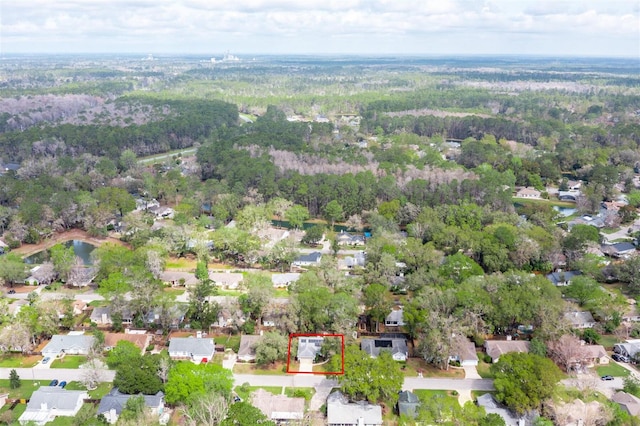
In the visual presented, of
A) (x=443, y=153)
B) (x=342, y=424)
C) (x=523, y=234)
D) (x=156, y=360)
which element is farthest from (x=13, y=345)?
(x=443, y=153)

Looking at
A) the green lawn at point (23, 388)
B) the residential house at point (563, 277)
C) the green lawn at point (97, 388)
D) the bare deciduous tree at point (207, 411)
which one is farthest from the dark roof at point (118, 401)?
the residential house at point (563, 277)

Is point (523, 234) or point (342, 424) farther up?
point (523, 234)

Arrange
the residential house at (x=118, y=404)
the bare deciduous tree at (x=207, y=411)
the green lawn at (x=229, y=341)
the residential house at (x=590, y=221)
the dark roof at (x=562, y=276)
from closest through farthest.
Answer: the bare deciduous tree at (x=207, y=411) → the residential house at (x=118, y=404) → the green lawn at (x=229, y=341) → the dark roof at (x=562, y=276) → the residential house at (x=590, y=221)

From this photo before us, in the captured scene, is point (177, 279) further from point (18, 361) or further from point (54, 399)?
point (54, 399)

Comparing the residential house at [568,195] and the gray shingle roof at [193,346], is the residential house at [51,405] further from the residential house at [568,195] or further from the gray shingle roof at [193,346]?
the residential house at [568,195]

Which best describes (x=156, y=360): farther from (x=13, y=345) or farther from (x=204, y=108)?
(x=204, y=108)

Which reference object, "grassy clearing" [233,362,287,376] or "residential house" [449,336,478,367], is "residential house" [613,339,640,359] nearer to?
"residential house" [449,336,478,367]

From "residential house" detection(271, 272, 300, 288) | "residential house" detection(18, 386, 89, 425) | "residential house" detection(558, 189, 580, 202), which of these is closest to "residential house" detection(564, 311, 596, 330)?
"residential house" detection(271, 272, 300, 288)
